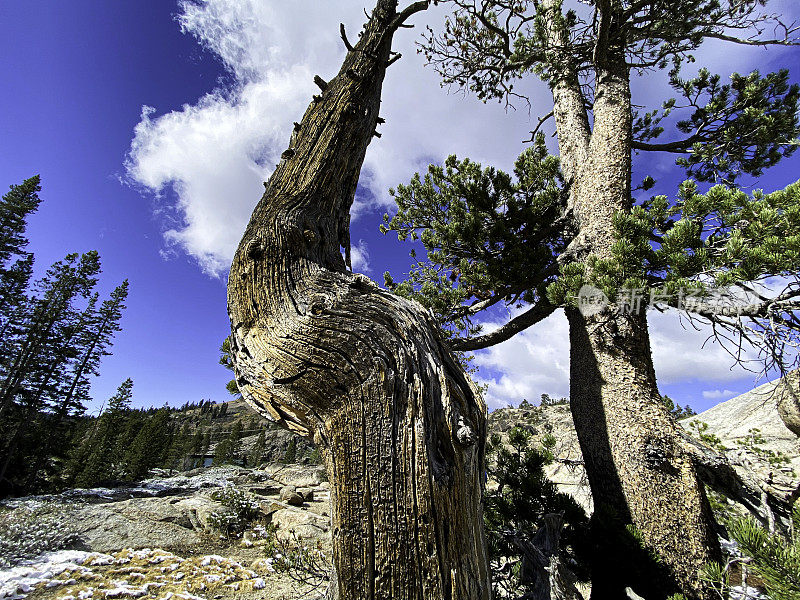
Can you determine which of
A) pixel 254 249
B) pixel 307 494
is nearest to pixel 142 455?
pixel 307 494

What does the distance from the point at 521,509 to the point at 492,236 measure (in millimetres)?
3454

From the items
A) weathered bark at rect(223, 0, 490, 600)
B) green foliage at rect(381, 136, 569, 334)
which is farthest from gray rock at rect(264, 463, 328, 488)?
weathered bark at rect(223, 0, 490, 600)

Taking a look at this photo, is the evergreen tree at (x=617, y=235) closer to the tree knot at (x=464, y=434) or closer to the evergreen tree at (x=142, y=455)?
the tree knot at (x=464, y=434)

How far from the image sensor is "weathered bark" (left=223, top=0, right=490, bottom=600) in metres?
1.11

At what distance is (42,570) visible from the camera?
5.98 m

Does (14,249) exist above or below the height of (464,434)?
above

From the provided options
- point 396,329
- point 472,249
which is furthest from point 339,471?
point 472,249

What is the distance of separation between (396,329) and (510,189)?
174 inches

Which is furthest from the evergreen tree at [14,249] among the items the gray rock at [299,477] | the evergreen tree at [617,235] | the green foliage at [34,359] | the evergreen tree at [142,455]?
the evergreen tree at [617,235]

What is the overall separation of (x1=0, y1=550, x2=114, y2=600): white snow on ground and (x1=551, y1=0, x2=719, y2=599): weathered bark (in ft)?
27.2

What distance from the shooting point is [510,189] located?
507 centimetres

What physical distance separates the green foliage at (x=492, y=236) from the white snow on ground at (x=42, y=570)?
7.56m

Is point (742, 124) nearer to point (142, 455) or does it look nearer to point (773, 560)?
point (773, 560)

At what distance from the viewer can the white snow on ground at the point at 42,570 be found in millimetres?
5254
